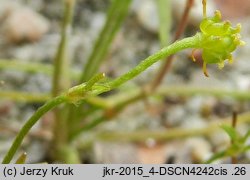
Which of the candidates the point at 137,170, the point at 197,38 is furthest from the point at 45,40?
the point at 197,38

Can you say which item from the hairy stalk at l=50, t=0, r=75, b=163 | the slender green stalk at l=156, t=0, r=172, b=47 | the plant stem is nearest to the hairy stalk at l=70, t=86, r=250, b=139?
the hairy stalk at l=50, t=0, r=75, b=163

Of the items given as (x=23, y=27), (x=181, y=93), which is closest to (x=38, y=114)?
(x=181, y=93)

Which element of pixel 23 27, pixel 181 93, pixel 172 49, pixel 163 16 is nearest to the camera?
pixel 172 49

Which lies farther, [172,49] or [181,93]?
[181,93]

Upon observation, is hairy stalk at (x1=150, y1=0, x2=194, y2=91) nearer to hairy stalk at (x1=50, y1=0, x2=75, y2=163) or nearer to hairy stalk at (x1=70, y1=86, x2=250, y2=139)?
hairy stalk at (x1=70, y1=86, x2=250, y2=139)

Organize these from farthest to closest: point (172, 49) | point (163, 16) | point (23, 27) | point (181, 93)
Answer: point (23, 27)
point (181, 93)
point (163, 16)
point (172, 49)

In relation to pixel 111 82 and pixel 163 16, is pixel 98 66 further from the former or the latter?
pixel 111 82

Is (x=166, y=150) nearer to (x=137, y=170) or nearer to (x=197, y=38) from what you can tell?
(x=137, y=170)

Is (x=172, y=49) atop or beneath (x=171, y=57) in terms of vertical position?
beneath
